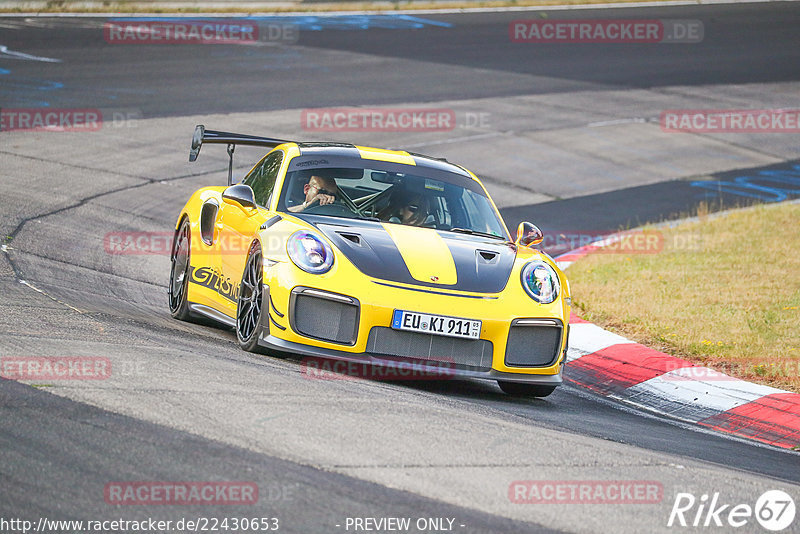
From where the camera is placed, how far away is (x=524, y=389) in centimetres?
709

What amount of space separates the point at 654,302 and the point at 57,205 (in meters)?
6.34

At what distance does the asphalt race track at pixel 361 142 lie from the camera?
427 centimetres

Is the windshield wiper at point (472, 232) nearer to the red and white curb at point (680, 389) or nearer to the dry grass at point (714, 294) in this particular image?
the red and white curb at point (680, 389)

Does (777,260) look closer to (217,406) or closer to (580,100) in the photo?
(217,406)

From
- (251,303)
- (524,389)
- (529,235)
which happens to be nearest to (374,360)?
(251,303)

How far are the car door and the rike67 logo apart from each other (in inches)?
145

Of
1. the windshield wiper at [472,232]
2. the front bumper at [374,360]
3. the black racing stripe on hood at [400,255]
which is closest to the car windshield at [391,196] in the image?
the windshield wiper at [472,232]

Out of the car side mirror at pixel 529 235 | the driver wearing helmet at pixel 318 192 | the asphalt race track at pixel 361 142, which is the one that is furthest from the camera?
the car side mirror at pixel 529 235

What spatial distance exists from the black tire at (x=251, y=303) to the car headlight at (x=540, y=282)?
5.40 ft

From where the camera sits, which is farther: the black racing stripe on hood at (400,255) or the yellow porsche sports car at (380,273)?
the black racing stripe on hood at (400,255)

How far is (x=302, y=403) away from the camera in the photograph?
5.23m

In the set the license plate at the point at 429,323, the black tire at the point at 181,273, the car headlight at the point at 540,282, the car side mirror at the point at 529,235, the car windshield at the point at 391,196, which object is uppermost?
the car windshield at the point at 391,196

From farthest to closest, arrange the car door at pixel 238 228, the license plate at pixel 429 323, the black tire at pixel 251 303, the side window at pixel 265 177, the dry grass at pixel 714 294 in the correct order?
the dry grass at pixel 714 294 < the side window at pixel 265 177 < the car door at pixel 238 228 < the black tire at pixel 251 303 < the license plate at pixel 429 323

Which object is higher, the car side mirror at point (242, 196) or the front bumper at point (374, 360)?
the car side mirror at point (242, 196)
